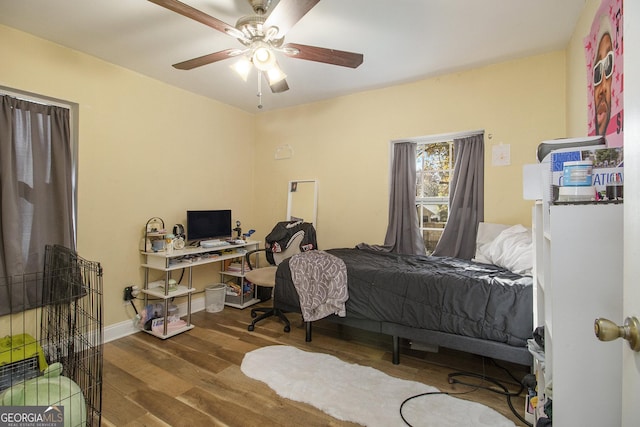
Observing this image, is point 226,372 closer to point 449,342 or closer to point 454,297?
point 449,342

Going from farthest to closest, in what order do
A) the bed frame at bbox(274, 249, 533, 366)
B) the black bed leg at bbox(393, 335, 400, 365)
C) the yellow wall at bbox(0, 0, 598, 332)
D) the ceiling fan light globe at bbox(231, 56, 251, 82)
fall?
the yellow wall at bbox(0, 0, 598, 332) → the black bed leg at bbox(393, 335, 400, 365) → the ceiling fan light globe at bbox(231, 56, 251, 82) → the bed frame at bbox(274, 249, 533, 366)

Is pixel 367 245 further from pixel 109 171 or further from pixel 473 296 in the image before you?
pixel 109 171

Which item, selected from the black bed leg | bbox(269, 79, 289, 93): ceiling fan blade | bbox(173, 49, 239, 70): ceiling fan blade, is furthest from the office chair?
bbox(173, 49, 239, 70): ceiling fan blade

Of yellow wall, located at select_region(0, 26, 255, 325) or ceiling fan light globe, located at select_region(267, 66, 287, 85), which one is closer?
ceiling fan light globe, located at select_region(267, 66, 287, 85)

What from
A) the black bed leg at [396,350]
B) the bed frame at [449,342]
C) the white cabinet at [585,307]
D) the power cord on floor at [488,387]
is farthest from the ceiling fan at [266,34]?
the power cord on floor at [488,387]

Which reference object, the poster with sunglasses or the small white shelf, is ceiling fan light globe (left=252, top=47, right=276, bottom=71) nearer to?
the poster with sunglasses

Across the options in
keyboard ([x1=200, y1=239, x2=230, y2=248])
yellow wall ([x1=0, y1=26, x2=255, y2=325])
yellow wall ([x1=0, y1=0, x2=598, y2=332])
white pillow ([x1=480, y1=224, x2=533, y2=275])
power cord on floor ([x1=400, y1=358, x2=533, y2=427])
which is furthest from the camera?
keyboard ([x1=200, y1=239, x2=230, y2=248])

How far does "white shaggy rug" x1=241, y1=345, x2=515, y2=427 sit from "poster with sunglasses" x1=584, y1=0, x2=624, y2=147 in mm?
1660

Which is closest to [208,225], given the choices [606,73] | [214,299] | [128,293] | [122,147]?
[214,299]

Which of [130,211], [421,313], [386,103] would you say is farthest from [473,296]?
[130,211]

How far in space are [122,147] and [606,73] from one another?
3.77 m

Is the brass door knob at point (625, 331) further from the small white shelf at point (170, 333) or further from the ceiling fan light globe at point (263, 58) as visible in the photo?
the small white shelf at point (170, 333)

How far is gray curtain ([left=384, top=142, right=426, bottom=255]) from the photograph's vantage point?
3.44 meters

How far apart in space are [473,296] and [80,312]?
2836 mm
